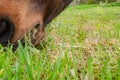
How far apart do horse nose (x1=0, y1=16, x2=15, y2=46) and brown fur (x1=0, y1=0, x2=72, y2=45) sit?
0.02 m

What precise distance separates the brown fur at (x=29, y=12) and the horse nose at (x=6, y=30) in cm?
2

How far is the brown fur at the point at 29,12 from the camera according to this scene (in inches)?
82.0

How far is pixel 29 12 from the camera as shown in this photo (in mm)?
2322

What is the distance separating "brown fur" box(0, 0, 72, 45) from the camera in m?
2.08

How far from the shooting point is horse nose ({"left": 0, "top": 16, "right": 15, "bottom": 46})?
211cm

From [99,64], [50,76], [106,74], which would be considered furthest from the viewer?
[99,64]

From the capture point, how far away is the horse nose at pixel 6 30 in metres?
2.11

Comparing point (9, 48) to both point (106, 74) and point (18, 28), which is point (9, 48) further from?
point (106, 74)

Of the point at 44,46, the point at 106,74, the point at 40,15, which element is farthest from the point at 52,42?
the point at 106,74

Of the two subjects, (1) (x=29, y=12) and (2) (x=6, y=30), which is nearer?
(2) (x=6, y=30)

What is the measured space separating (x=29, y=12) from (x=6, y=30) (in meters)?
0.25

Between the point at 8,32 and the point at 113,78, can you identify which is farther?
the point at 8,32

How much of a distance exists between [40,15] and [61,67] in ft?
2.52

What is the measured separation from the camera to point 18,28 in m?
2.17
